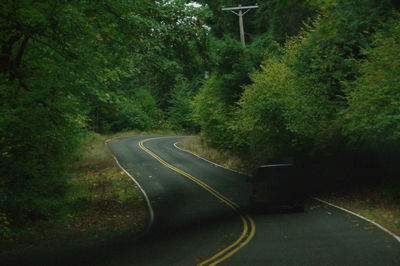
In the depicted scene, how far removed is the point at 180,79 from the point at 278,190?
7.27m

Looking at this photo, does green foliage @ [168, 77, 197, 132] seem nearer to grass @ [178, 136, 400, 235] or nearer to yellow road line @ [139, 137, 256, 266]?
yellow road line @ [139, 137, 256, 266]

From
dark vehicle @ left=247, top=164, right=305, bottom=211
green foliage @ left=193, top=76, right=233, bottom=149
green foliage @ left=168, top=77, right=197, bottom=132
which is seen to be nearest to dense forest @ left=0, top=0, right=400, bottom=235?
green foliage @ left=193, top=76, right=233, bottom=149

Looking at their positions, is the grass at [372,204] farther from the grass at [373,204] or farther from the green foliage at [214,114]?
the green foliage at [214,114]

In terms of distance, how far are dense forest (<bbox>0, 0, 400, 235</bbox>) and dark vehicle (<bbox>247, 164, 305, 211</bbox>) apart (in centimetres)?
261

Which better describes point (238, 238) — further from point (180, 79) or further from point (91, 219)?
point (180, 79)

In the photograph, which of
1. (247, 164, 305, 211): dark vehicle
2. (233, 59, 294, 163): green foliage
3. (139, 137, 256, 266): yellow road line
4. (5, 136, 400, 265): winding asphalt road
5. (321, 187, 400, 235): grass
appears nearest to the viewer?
(5, 136, 400, 265): winding asphalt road

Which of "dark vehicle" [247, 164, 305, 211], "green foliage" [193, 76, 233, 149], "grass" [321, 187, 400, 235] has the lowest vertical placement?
"grass" [321, 187, 400, 235]

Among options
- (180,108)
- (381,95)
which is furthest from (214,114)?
(180,108)

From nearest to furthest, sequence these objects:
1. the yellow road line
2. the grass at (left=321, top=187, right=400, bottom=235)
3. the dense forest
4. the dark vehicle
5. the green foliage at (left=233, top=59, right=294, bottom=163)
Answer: the yellow road line → the dense forest → the grass at (left=321, top=187, right=400, bottom=235) → the dark vehicle → the green foliage at (left=233, top=59, right=294, bottom=163)

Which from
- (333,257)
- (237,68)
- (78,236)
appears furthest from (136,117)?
(333,257)

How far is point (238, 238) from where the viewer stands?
12.8 meters

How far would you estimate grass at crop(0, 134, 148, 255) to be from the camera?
13.5 m

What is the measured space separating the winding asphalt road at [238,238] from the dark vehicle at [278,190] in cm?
43

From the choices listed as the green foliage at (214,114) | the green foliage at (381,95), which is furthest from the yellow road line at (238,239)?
the green foliage at (214,114)
